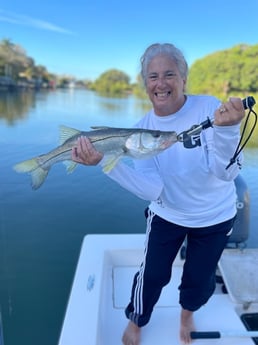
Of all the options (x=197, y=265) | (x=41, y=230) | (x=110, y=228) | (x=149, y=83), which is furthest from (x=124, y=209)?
(x=149, y=83)

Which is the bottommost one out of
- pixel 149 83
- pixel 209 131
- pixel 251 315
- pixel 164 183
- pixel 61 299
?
pixel 61 299

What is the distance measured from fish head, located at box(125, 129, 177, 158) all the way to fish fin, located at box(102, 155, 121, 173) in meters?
0.06

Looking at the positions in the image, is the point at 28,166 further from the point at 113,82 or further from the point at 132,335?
the point at 113,82

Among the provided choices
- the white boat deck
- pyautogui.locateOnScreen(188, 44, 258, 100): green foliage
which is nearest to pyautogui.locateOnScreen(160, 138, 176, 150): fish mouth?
the white boat deck

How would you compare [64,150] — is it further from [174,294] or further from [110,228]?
[110,228]

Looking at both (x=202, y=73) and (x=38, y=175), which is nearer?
(x=38, y=175)

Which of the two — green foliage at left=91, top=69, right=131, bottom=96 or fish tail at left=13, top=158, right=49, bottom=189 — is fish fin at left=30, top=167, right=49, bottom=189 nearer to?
fish tail at left=13, top=158, right=49, bottom=189

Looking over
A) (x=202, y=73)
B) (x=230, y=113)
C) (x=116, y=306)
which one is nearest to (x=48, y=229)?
(x=116, y=306)

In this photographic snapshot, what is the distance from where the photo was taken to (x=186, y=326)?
1502 millimetres

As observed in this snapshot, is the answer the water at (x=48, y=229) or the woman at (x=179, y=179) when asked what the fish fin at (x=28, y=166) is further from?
the water at (x=48, y=229)

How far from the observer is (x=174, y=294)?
180 cm

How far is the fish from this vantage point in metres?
1.06

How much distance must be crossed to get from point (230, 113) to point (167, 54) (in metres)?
0.36

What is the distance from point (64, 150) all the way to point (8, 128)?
7.72m
